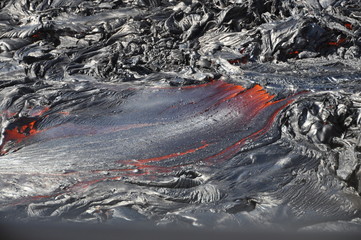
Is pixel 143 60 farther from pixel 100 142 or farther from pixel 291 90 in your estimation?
pixel 291 90

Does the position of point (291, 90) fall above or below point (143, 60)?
below

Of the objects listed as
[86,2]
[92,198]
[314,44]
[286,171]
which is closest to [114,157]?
[92,198]

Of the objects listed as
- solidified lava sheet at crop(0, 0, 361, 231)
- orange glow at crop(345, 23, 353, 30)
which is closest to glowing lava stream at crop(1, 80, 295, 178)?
solidified lava sheet at crop(0, 0, 361, 231)

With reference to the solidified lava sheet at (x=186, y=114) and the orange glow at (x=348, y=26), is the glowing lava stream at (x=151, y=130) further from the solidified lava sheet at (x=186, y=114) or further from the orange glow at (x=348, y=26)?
the orange glow at (x=348, y=26)

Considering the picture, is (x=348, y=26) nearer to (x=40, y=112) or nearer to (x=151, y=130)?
(x=151, y=130)

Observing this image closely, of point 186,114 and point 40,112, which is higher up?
point 40,112

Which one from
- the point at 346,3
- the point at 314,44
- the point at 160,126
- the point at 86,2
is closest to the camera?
the point at 160,126

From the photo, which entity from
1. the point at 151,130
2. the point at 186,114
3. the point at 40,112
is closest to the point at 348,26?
the point at 186,114

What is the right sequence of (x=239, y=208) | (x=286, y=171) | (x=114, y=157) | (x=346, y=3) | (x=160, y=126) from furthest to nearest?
(x=346, y=3) < (x=160, y=126) < (x=114, y=157) < (x=286, y=171) < (x=239, y=208)

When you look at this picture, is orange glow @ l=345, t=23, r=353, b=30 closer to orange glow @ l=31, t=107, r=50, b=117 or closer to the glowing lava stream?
the glowing lava stream
